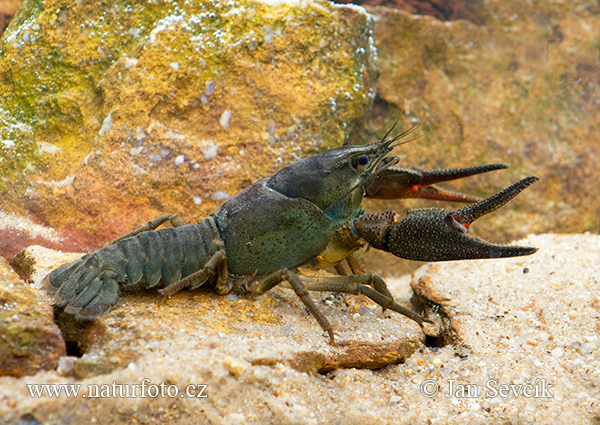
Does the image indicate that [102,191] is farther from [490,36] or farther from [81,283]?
[490,36]

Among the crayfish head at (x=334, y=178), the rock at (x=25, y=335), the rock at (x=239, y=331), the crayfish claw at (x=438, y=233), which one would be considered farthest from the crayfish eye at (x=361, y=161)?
the rock at (x=25, y=335)

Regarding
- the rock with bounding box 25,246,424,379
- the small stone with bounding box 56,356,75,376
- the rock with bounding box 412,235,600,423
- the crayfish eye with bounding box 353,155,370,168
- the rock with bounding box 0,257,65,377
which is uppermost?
the crayfish eye with bounding box 353,155,370,168

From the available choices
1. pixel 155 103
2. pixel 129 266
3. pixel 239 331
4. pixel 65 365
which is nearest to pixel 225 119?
pixel 155 103

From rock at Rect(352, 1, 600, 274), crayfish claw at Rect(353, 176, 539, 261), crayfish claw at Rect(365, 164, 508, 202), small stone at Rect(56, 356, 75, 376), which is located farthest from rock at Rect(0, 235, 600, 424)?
rock at Rect(352, 1, 600, 274)

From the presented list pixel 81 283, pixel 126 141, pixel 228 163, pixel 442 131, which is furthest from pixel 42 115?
pixel 442 131

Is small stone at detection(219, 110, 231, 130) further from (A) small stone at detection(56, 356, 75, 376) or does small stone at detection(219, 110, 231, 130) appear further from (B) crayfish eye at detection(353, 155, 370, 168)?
(A) small stone at detection(56, 356, 75, 376)

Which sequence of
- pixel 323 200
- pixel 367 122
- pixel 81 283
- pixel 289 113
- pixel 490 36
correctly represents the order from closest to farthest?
pixel 81 283 < pixel 323 200 < pixel 289 113 < pixel 367 122 < pixel 490 36
